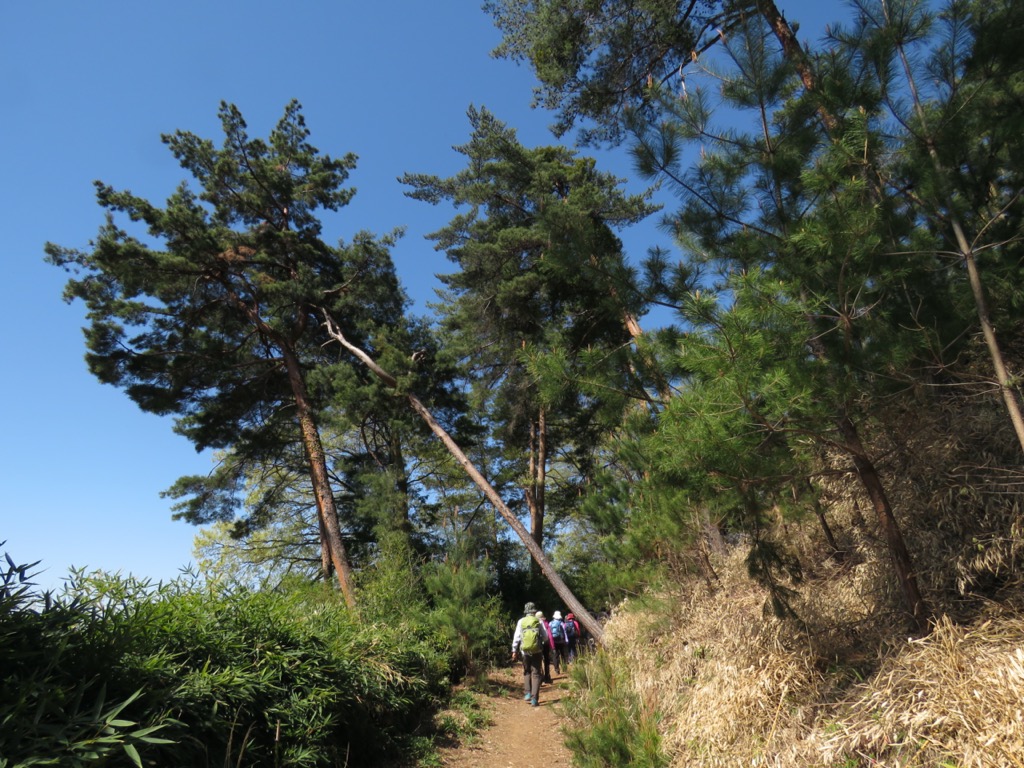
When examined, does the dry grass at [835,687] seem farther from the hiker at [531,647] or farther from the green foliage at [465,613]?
the green foliage at [465,613]

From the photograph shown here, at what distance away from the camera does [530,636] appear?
9.01m

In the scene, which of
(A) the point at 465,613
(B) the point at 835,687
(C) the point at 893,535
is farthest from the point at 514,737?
(C) the point at 893,535

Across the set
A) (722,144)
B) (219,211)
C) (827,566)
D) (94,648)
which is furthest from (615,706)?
(219,211)

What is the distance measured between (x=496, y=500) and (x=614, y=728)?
7.36m

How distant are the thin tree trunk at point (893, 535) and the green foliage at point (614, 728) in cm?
219

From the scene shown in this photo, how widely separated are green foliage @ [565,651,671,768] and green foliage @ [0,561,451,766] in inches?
85.5

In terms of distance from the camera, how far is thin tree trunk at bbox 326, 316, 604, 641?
10.9m

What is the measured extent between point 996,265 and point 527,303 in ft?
31.2

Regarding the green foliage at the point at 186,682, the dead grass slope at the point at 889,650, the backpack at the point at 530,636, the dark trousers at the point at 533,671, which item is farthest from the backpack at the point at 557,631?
the dead grass slope at the point at 889,650

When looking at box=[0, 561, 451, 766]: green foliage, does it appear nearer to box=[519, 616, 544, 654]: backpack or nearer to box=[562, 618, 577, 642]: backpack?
box=[519, 616, 544, 654]: backpack

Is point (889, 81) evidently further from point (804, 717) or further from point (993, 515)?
point (804, 717)

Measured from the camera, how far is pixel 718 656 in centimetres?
516

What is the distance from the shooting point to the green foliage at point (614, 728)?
15.5 ft

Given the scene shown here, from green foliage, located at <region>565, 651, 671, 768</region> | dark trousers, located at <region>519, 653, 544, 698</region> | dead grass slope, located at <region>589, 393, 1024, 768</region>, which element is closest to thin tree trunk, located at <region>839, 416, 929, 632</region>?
dead grass slope, located at <region>589, 393, 1024, 768</region>
